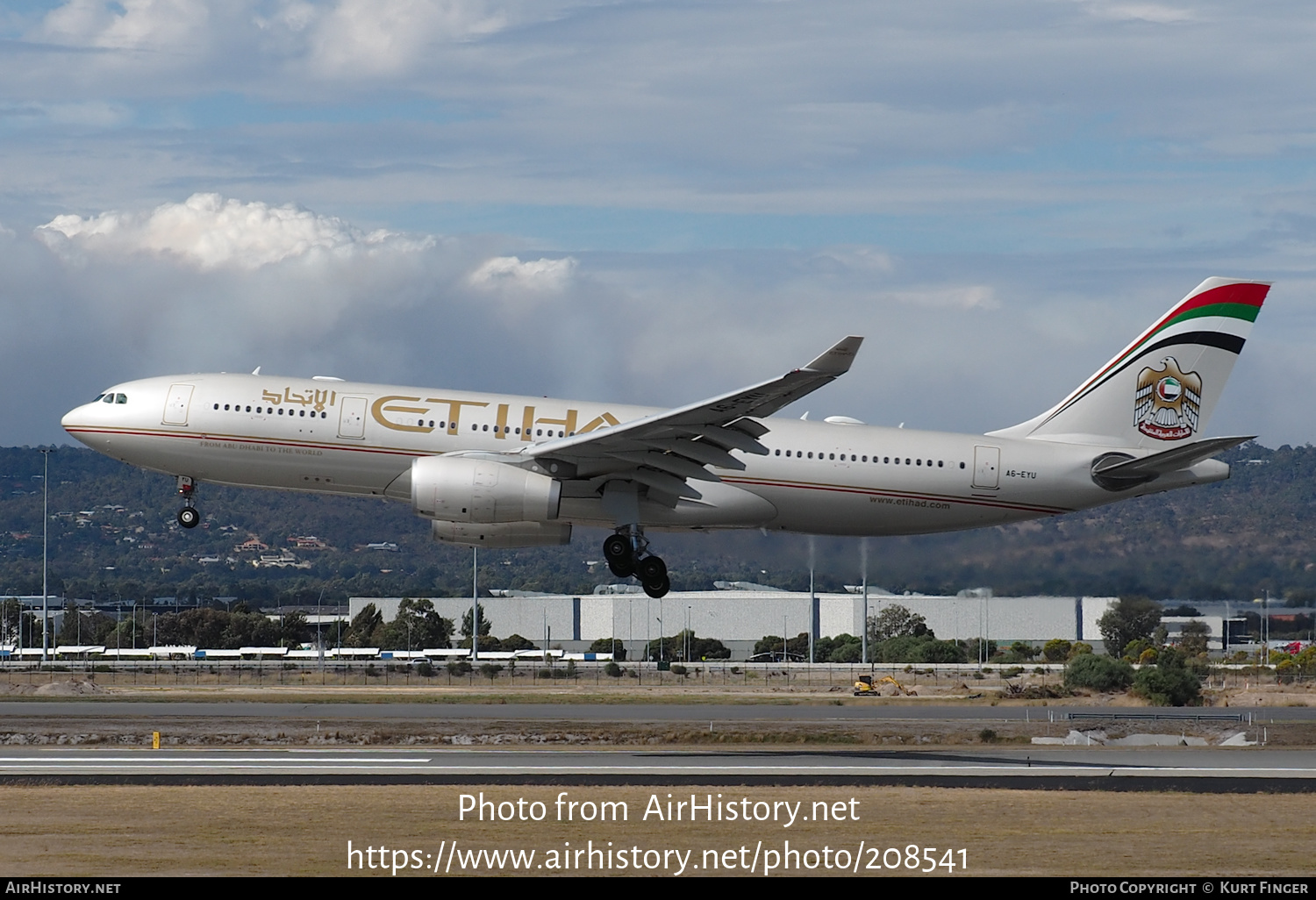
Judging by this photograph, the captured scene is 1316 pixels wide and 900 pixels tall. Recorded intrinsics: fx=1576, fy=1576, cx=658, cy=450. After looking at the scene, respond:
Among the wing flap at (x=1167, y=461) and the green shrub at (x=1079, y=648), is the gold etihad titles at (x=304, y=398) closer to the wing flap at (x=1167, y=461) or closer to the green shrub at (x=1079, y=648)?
the wing flap at (x=1167, y=461)

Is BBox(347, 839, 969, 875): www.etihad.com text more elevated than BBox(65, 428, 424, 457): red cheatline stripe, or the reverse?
BBox(65, 428, 424, 457): red cheatline stripe

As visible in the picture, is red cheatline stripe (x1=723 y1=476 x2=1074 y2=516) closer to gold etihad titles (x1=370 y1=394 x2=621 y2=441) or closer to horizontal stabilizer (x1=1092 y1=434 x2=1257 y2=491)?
horizontal stabilizer (x1=1092 y1=434 x2=1257 y2=491)

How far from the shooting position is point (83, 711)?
5631 centimetres

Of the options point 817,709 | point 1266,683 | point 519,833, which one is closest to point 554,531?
point 519,833

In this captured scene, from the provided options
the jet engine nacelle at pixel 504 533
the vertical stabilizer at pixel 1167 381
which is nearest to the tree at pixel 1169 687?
the vertical stabilizer at pixel 1167 381

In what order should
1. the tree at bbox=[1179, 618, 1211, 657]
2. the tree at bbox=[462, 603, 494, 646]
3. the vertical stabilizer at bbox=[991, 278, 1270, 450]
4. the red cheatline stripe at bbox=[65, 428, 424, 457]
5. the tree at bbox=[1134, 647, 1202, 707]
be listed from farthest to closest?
the tree at bbox=[462, 603, 494, 646]
the tree at bbox=[1179, 618, 1211, 657]
the tree at bbox=[1134, 647, 1202, 707]
the vertical stabilizer at bbox=[991, 278, 1270, 450]
the red cheatline stripe at bbox=[65, 428, 424, 457]

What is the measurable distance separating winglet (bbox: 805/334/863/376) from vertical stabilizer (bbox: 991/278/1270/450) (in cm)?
958

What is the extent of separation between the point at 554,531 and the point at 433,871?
15.6 metres

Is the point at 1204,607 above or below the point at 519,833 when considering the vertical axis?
above

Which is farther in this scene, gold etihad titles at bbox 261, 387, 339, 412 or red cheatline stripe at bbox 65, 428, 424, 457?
gold etihad titles at bbox 261, 387, 339, 412

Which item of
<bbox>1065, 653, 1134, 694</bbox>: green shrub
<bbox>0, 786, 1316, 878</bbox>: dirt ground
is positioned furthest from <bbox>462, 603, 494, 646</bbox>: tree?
<bbox>0, 786, 1316, 878</bbox>: dirt ground

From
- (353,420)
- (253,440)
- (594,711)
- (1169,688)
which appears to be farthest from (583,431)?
(1169,688)

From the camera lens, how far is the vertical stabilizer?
138 feet
